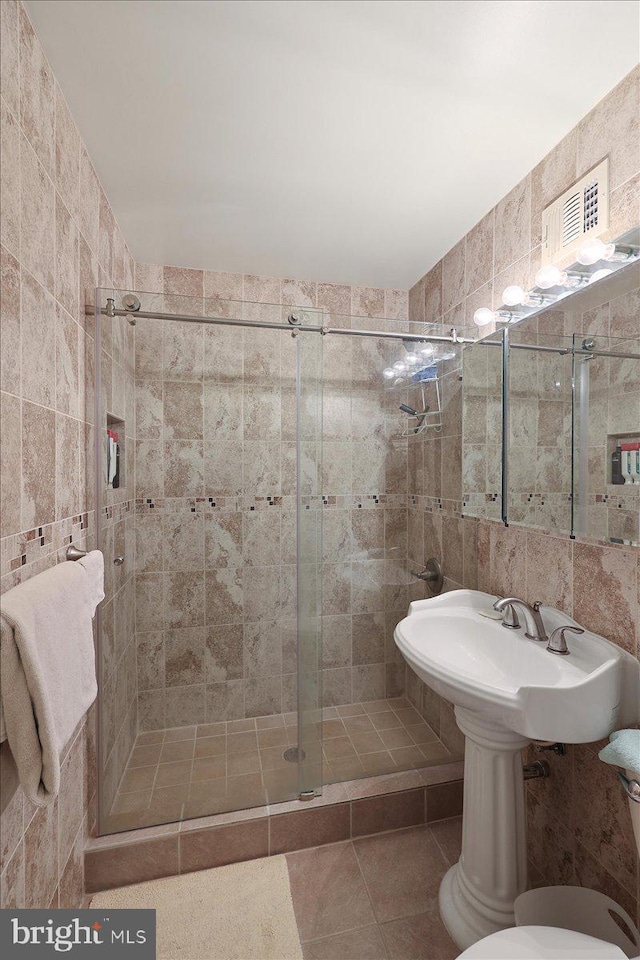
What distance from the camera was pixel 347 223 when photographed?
75.9 inches

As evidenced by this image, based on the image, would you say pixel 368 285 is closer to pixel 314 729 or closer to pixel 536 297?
pixel 536 297

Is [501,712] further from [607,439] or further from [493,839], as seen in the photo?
[607,439]

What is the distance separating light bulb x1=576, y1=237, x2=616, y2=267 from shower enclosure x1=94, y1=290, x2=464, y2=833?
0.67 metres

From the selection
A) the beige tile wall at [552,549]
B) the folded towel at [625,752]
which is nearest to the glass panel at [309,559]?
the beige tile wall at [552,549]

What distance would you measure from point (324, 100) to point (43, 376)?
44.7 inches

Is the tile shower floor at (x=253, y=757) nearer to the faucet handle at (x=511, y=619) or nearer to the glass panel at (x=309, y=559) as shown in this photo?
the glass panel at (x=309, y=559)

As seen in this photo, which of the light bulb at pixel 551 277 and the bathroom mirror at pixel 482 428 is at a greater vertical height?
the light bulb at pixel 551 277

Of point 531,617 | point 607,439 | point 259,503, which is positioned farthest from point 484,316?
point 259,503

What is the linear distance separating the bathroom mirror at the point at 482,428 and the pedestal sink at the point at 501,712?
45 cm

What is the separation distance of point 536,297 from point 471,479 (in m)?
0.69

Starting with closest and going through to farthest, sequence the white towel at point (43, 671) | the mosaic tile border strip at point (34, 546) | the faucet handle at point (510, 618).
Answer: the white towel at point (43, 671) < the mosaic tile border strip at point (34, 546) < the faucet handle at point (510, 618)

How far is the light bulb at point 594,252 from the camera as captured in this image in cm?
121

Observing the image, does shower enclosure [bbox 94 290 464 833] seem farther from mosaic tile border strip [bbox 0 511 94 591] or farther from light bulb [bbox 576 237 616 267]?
light bulb [bbox 576 237 616 267]

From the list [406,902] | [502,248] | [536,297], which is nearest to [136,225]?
[502,248]
